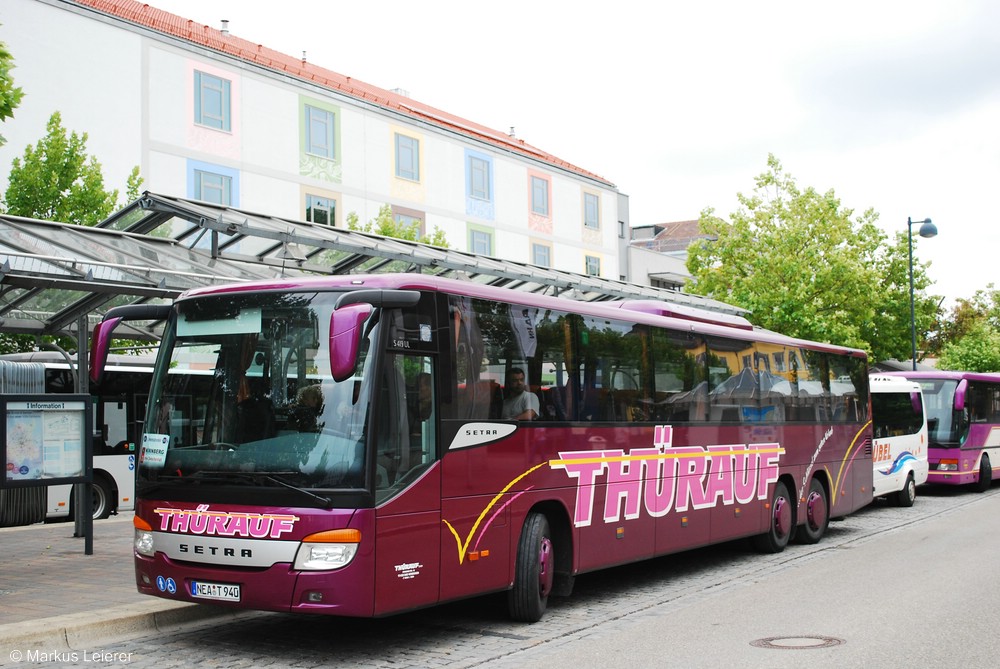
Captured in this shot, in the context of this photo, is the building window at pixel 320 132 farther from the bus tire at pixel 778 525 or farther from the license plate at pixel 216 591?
the license plate at pixel 216 591

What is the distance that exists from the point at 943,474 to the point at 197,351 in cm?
2128

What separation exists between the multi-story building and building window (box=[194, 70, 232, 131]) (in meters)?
0.04

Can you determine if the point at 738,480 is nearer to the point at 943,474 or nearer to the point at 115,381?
the point at 115,381

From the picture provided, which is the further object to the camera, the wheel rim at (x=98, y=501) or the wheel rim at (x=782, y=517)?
the wheel rim at (x=98, y=501)

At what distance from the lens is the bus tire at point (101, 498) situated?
1953 cm

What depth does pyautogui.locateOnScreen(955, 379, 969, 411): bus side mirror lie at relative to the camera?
25469 millimetres

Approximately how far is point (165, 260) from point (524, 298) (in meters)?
7.13

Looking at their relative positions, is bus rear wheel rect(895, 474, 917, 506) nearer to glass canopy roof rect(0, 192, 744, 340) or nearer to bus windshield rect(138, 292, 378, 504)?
glass canopy roof rect(0, 192, 744, 340)

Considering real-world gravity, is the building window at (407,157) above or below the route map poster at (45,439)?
above

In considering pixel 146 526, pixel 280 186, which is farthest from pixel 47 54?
pixel 146 526

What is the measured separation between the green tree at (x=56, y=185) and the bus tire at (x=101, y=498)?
872cm

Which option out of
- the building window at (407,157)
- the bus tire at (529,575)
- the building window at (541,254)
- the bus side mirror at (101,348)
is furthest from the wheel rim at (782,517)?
the building window at (541,254)

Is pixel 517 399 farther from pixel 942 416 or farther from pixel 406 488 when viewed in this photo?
pixel 942 416

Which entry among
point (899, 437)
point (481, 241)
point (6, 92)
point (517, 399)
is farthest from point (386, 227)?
point (517, 399)
